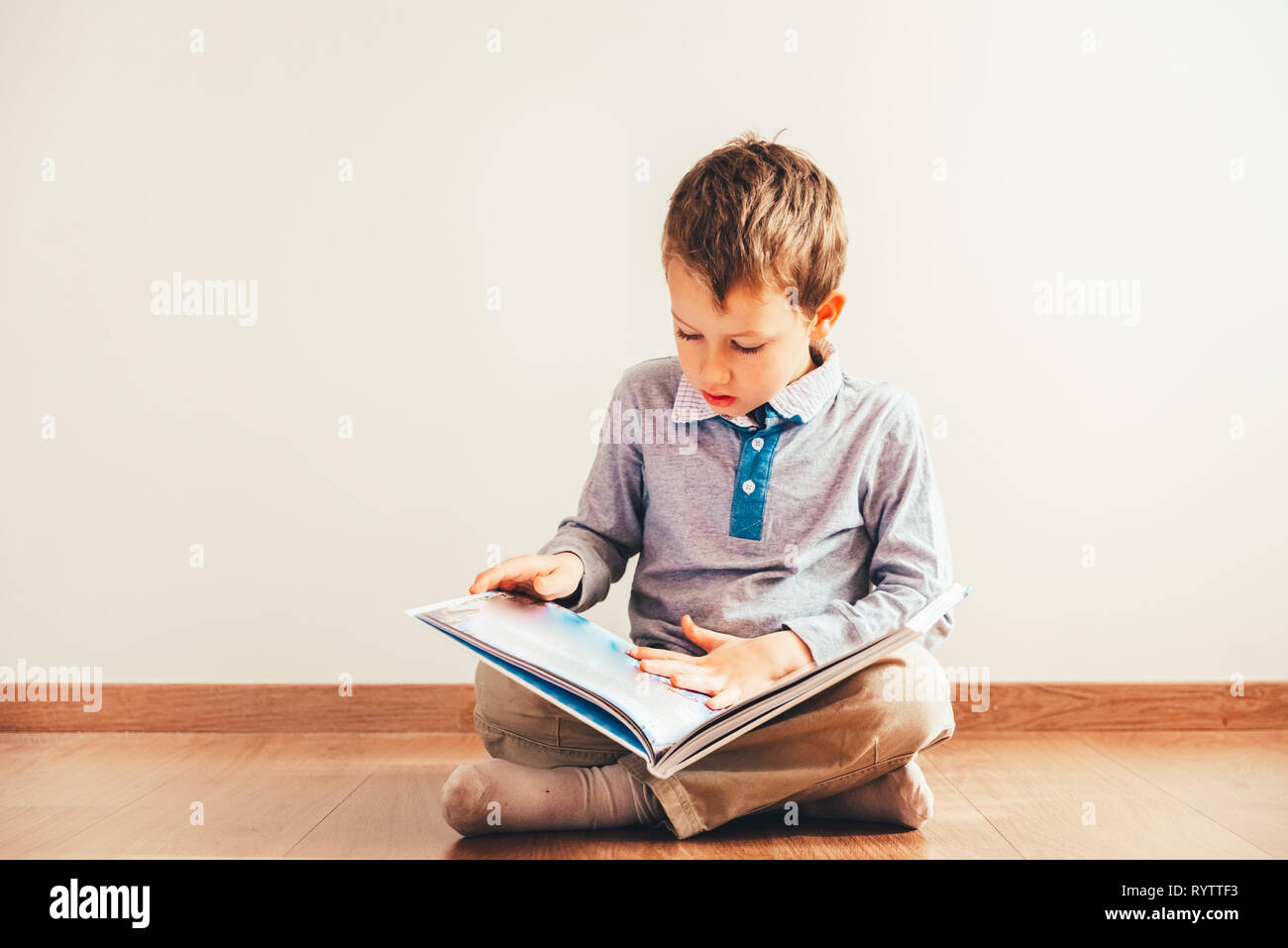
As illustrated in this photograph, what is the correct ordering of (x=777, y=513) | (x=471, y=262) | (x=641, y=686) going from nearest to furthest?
(x=641, y=686), (x=777, y=513), (x=471, y=262)

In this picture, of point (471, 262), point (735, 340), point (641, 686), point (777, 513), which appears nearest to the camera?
point (641, 686)

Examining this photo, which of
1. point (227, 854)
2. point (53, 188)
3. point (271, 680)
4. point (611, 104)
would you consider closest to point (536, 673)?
point (227, 854)

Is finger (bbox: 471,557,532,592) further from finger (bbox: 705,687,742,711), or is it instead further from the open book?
finger (bbox: 705,687,742,711)

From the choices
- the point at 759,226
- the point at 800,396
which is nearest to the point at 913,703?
the point at 800,396

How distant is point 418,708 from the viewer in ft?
4.82

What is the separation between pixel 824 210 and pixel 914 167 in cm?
45

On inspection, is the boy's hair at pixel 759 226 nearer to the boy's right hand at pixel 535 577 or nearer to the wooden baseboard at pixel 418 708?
the boy's right hand at pixel 535 577

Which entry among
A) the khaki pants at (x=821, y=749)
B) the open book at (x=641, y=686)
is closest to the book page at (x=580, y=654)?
the open book at (x=641, y=686)

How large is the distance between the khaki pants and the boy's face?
0.27 metres

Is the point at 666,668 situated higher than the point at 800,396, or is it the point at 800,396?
the point at 800,396

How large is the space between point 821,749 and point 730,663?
4.6 inches

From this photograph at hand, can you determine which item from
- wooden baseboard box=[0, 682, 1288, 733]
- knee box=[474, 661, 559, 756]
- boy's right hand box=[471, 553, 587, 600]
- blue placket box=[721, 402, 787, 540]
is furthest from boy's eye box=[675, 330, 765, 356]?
wooden baseboard box=[0, 682, 1288, 733]

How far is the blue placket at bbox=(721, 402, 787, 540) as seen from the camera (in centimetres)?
111

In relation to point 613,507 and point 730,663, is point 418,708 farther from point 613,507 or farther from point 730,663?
point 730,663
